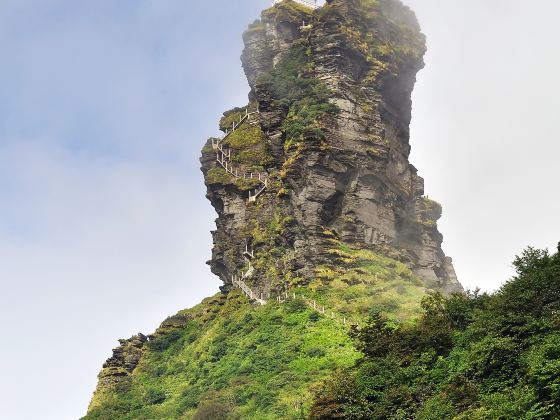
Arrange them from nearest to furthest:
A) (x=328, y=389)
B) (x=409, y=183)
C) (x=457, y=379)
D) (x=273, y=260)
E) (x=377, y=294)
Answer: (x=457, y=379) < (x=328, y=389) < (x=377, y=294) < (x=273, y=260) < (x=409, y=183)

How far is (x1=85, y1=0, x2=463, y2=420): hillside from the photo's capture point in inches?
2958

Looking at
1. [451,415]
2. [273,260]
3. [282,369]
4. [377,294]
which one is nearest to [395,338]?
[451,415]

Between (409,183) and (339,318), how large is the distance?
32.6 meters

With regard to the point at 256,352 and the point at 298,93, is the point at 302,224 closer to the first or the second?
the point at 256,352

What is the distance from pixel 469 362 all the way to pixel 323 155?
47047mm

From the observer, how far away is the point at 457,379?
44.8 meters

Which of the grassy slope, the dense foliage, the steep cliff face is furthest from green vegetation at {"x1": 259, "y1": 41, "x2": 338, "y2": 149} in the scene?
the dense foliage

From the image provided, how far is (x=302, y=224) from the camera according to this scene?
8719 centimetres

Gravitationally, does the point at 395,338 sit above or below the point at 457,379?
above

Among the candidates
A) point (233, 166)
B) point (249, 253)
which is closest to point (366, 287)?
point (249, 253)

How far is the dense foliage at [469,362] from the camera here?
39094 millimetres

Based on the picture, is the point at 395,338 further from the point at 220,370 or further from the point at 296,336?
the point at 220,370

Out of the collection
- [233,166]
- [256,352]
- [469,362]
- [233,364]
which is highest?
[233,166]

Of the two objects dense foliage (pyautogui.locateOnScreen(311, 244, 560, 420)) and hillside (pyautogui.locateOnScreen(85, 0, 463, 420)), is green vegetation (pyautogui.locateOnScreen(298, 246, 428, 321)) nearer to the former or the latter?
hillside (pyautogui.locateOnScreen(85, 0, 463, 420))
